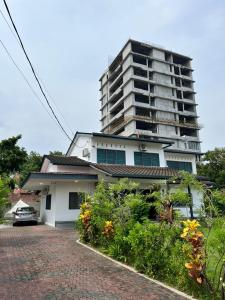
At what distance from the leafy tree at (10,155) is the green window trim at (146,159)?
586 inches

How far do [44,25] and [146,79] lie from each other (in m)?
51.7

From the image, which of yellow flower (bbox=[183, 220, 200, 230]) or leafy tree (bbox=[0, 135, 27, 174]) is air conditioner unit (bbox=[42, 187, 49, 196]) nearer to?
leafy tree (bbox=[0, 135, 27, 174])

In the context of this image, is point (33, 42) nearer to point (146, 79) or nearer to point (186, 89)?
point (146, 79)

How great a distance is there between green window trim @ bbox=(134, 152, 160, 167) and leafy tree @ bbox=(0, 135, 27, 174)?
14.9 metres

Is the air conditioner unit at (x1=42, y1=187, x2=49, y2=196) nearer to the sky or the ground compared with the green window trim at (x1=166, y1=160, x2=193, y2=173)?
nearer to the ground

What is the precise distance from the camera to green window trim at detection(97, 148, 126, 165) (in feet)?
72.2

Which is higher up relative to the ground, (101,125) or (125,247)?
(101,125)

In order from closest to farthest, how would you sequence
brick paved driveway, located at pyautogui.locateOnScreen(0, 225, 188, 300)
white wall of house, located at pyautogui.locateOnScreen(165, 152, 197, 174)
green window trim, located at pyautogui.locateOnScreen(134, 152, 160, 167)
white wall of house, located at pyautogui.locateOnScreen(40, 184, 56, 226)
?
brick paved driveway, located at pyautogui.locateOnScreen(0, 225, 188, 300), white wall of house, located at pyautogui.locateOnScreen(40, 184, 56, 226), green window trim, located at pyautogui.locateOnScreen(134, 152, 160, 167), white wall of house, located at pyautogui.locateOnScreen(165, 152, 197, 174)

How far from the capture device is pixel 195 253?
502cm

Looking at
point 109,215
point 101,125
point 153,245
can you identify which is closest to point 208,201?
point 153,245

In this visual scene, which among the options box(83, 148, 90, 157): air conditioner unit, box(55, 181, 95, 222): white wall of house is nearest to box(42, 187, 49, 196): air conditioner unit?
box(55, 181, 95, 222): white wall of house

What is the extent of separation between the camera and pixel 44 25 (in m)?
8.15

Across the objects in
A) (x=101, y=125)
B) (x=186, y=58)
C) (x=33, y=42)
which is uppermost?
(x=186, y=58)

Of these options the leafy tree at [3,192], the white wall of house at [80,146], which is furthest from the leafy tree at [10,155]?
the leafy tree at [3,192]
